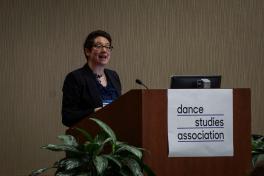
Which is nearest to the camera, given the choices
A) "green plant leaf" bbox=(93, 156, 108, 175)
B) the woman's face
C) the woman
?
"green plant leaf" bbox=(93, 156, 108, 175)

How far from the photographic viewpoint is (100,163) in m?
2.09

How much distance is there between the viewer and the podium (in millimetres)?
2205

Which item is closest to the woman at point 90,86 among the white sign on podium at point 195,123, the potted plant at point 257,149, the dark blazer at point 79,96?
the dark blazer at point 79,96

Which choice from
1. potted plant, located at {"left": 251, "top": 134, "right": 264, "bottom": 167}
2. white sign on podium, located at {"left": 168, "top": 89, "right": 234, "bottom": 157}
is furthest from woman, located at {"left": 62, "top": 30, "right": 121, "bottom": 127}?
potted plant, located at {"left": 251, "top": 134, "right": 264, "bottom": 167}

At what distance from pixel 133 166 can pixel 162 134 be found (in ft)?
Answer: 0.69

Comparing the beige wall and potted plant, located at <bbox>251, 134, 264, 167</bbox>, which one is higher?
the beige wall

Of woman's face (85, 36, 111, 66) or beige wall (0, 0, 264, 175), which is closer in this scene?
woman's face (85, 36, 111, 66)

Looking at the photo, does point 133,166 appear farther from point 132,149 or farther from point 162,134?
point 162,134

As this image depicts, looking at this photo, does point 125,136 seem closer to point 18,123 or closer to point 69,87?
point 69,87

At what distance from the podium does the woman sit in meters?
0.72

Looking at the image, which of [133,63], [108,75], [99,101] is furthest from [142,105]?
[133,63]

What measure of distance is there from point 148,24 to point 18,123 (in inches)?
65.6

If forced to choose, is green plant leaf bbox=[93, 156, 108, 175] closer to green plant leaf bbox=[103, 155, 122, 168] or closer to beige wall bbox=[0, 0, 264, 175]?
green plant leaf bbox=[103, 155, 122, 168]

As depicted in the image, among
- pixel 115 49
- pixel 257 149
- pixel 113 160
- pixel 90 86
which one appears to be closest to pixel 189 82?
pixel 257 149
